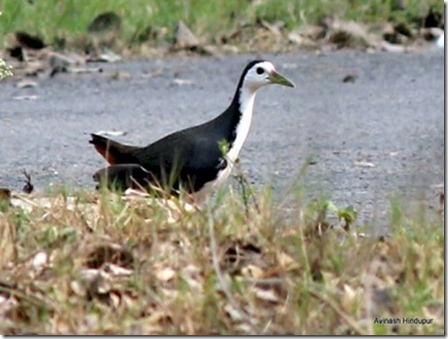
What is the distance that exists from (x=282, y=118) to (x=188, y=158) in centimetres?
278

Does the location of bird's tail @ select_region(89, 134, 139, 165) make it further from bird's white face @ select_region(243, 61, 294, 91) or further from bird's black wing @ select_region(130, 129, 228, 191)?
bird's white face @ select_region(243, 61, 294, 91)

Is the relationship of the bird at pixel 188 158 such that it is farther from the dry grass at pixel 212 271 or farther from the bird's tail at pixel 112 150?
the dry grass at pixel 212 271

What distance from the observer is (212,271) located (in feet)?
16.3

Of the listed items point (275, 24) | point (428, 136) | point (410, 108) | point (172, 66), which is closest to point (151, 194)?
point (428, 136)

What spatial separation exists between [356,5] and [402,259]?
8.36m

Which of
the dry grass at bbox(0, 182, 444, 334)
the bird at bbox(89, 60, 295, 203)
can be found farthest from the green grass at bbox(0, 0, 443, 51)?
the dry grass at bbox(0, 182, 444, 334)

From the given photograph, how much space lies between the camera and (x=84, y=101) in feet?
34.3

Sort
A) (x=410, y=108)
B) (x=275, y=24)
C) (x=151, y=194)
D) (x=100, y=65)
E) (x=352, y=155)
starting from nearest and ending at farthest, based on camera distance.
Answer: (x=151, y=194) < (x=352, y=155) < (x=410, y=108) < (x=100, y=65) < (x=275, y=24)

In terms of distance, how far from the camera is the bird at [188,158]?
6.77 m

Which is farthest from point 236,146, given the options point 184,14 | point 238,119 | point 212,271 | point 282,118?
point 184,14

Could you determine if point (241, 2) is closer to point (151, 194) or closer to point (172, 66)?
point (172, 66)

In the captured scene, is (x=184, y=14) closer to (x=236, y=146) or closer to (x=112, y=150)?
(x=112, y=150)

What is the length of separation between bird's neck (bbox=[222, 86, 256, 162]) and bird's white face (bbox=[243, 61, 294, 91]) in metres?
0.04

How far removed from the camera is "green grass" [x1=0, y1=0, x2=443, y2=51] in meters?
12.3
